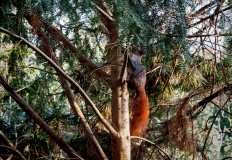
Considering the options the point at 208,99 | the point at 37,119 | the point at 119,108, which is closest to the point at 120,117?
the point at 119,108

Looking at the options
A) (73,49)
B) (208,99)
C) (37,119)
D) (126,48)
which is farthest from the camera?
(208,99)

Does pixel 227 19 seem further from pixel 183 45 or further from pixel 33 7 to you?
pixel 33 7

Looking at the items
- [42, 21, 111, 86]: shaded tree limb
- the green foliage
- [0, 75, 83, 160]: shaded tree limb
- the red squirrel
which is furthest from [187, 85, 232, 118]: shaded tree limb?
[0, 75, 83, 160]: shaded tree limb

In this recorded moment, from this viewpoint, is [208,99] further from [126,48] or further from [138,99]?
[126,48]

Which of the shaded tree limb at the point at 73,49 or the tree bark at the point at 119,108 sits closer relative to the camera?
the tree bark at the point at 119,108

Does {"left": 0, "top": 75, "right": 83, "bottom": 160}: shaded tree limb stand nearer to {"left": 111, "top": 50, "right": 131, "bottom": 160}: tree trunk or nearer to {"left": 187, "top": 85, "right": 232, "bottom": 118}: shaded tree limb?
{"left": 111, "top": 50, "right": 131, "bottom": 160}: tree trunk

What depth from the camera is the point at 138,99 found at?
194 cm

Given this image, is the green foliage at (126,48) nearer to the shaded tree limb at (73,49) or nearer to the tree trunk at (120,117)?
the shaded tree limb at (73,49)

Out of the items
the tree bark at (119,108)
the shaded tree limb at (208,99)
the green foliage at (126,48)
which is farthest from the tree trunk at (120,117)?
the shaded tree limb at (208,99)

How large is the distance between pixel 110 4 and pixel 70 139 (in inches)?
69.0

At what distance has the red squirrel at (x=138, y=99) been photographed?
6.25 feet

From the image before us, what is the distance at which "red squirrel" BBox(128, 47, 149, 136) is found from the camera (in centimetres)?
190

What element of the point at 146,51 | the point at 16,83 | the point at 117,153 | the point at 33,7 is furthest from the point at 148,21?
the point at 16,83

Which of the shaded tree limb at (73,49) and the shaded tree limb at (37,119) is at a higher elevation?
the shaded tree limb at (73,49)
